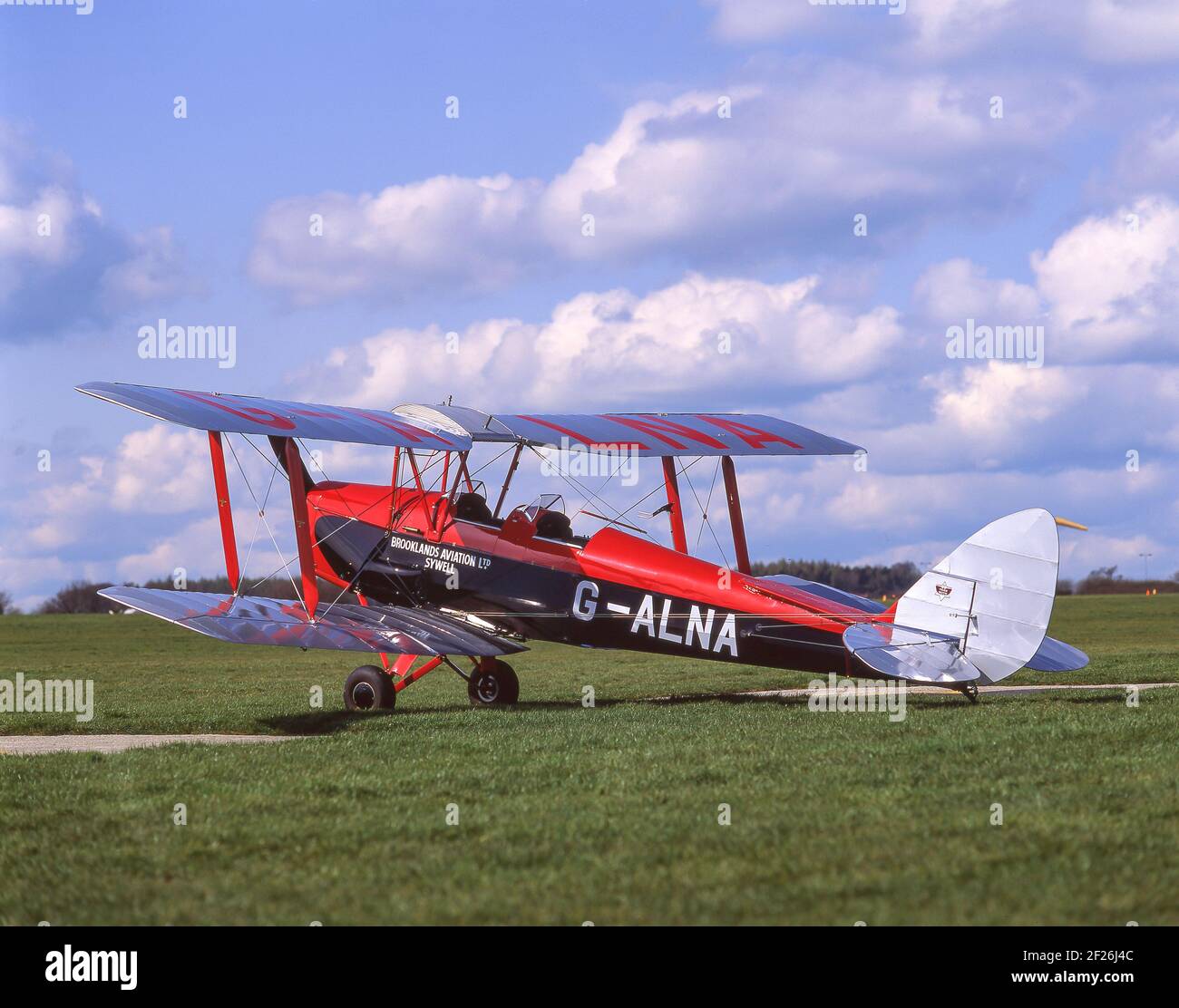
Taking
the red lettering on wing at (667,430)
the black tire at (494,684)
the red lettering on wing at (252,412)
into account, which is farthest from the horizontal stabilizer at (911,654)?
the red lettering on wing at (252,412)

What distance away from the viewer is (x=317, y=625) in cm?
1577

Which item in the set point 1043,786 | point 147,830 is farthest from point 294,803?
point 1043,786

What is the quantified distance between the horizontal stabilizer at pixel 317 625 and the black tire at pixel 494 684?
2.02 feet

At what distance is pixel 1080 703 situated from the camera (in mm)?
14492

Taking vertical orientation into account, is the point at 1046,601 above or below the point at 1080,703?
above

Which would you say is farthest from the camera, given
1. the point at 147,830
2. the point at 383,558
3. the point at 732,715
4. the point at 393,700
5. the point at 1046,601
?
the point at 383,558

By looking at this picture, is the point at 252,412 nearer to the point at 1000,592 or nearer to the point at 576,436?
the point at 576,436

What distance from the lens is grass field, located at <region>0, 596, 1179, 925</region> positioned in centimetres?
616

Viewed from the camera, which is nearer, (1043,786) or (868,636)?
(1043,786)

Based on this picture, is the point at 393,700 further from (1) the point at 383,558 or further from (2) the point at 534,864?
(2) the point at 534,864

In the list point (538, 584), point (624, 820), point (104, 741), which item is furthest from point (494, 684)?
point (624, 820)

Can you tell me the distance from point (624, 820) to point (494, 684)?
30.9ft

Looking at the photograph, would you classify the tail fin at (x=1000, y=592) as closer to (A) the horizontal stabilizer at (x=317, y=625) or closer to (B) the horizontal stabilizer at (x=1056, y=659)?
(B) the horizontal stabilizer at (x=1056, y=659)

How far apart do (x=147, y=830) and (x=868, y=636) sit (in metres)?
7.94
